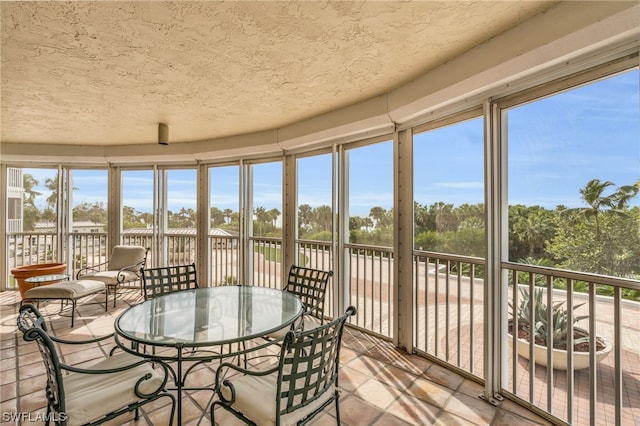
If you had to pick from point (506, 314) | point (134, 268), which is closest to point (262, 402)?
point (506, 314)

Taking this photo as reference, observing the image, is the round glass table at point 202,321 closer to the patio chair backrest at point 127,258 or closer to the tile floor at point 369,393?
the tile floor at point 369,393

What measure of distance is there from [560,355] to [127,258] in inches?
219

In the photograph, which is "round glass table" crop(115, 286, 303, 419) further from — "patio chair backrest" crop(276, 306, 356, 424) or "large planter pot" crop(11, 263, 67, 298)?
"large planter pot" crop(11, 263, 67, 298)

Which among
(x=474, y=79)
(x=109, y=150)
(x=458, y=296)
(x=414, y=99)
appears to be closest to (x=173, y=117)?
(x=109, y=150)

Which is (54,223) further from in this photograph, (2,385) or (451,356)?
(451,356)

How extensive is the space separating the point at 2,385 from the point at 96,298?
9.03 feet

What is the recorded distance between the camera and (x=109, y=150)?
16.6 feet

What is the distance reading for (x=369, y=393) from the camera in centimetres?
227

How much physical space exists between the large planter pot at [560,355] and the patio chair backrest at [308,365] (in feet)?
5.13

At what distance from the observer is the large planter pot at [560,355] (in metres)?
1.85

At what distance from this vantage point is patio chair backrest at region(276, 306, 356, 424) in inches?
54.4

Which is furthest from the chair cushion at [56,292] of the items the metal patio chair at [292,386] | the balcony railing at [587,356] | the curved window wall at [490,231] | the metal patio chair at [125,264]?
the balcony railing at [587,356]

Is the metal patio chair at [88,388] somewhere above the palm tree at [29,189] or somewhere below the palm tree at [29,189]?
below

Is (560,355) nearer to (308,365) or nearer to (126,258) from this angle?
(308,365)
